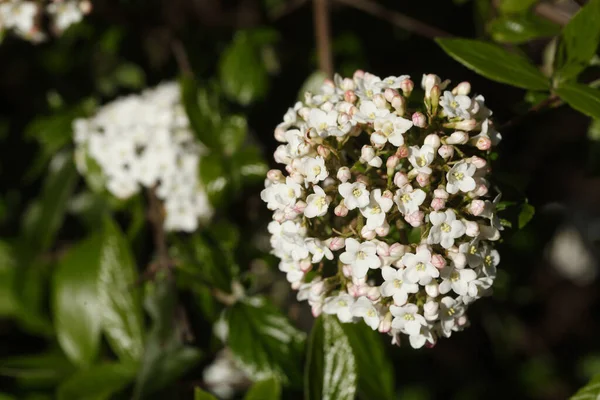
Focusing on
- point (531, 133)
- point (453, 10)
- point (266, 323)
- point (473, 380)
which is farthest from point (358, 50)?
point (473, 380)

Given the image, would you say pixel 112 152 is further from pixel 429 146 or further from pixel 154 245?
pixel 429 146

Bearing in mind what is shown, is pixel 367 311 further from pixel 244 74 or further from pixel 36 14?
pixel 36 14

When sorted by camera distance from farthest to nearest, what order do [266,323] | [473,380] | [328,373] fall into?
1. [473,380]
2. [266,323]
3. [328,373]

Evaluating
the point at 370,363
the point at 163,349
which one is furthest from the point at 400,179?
the point at 163,349

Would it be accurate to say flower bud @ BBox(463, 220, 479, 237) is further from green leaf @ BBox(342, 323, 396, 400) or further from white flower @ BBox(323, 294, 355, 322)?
green leaf @ BBox(342, 323, 396, 400)

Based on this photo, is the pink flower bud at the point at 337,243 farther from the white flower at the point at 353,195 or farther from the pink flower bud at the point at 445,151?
the pink flower bud at the point at 445,151

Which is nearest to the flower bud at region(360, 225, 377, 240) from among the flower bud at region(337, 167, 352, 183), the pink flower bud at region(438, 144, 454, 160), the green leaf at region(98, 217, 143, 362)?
the flower bud at region(337, 167, 352, 183)
